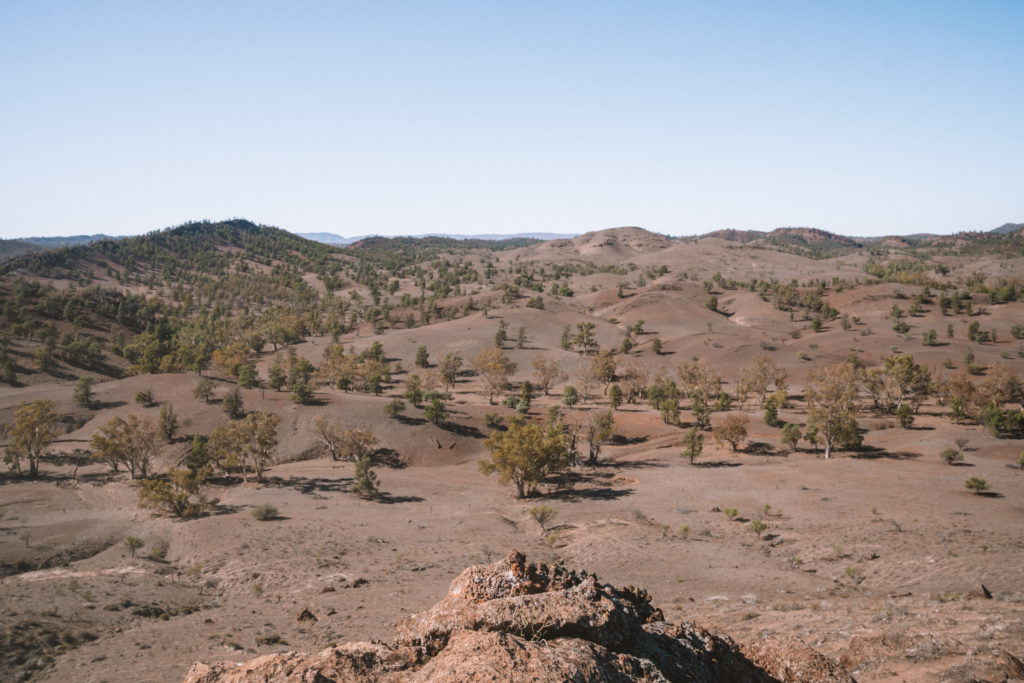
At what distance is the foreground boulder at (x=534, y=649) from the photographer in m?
7.45

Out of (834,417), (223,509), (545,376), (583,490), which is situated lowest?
(223,509)

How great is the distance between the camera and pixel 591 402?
80688 mm

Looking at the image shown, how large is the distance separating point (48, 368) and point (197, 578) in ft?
305

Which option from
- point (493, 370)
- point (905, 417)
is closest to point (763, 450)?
point (905, 417)

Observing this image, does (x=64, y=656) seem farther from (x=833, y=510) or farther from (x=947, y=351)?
(x=947, y=351)

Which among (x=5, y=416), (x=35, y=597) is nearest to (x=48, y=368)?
(x=5, y=416)

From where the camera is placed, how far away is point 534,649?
759 cm

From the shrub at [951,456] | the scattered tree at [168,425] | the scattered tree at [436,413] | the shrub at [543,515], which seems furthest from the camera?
the scattered tree at [436,413]

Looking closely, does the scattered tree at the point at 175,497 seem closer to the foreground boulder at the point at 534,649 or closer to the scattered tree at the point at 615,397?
the foreground boulder at the point at 534,649

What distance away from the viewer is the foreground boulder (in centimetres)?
745

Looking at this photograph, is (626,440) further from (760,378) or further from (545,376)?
(760,378)

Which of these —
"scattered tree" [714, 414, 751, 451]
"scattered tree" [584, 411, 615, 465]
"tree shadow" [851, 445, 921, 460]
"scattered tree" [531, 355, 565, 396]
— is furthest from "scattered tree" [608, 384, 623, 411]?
Answer: "tree shadow" [851, 445, 921, 460]

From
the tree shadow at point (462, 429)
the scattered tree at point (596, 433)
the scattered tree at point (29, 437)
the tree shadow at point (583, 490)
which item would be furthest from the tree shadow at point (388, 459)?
the scattered tree at point (29, 437)

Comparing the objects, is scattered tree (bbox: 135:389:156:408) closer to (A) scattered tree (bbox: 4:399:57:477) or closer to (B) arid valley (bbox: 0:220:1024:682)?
(B) arid valley (bbox: 0:220:1024:682)
